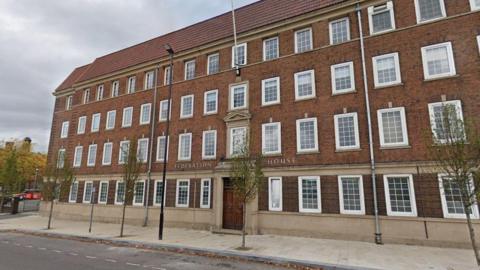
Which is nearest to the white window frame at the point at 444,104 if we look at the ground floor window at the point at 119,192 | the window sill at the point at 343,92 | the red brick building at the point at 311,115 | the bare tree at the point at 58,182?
the red brick building at the point at 311,115

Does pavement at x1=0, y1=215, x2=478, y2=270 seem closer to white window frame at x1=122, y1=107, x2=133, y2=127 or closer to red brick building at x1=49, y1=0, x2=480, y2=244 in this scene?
red brick building at x1=49, y1=0, x2=480, y2=244

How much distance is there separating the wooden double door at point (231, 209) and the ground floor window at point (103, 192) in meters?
12.3

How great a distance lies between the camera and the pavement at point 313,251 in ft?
32.2

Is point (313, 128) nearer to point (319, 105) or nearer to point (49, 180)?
point (319, 105)

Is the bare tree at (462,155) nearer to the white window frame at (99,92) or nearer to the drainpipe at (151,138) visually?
the drainpipe at (151,138)

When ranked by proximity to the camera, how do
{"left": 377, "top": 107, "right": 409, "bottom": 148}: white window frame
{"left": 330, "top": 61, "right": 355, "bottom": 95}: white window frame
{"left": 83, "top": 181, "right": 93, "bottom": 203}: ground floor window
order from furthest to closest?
1. {"left": 83, "top": 181, "right": 93, "bottom": 203}: ground floor window
2. {"left": 330, "top": 61, "right": 355, "bottom": 95}: white window frame
3. {"left": 377, "top": 107, "right": 409, "bottom": 148}: white window frame

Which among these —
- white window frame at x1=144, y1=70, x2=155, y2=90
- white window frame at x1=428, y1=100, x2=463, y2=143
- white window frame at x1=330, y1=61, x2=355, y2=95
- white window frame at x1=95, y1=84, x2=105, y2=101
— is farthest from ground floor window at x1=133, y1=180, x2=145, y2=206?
white window frame at x1=428, y1=100, x2=463, y2=143

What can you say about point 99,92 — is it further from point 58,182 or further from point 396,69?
point 396,69

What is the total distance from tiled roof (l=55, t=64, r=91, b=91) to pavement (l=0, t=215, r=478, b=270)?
73.6ft

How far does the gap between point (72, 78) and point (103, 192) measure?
682 inches

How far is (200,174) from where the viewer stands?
65.5ft

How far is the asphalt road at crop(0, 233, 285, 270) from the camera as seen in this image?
32.0ft

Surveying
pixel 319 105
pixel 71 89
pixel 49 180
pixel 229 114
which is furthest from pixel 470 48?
pixel 71 89

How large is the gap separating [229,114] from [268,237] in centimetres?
862
